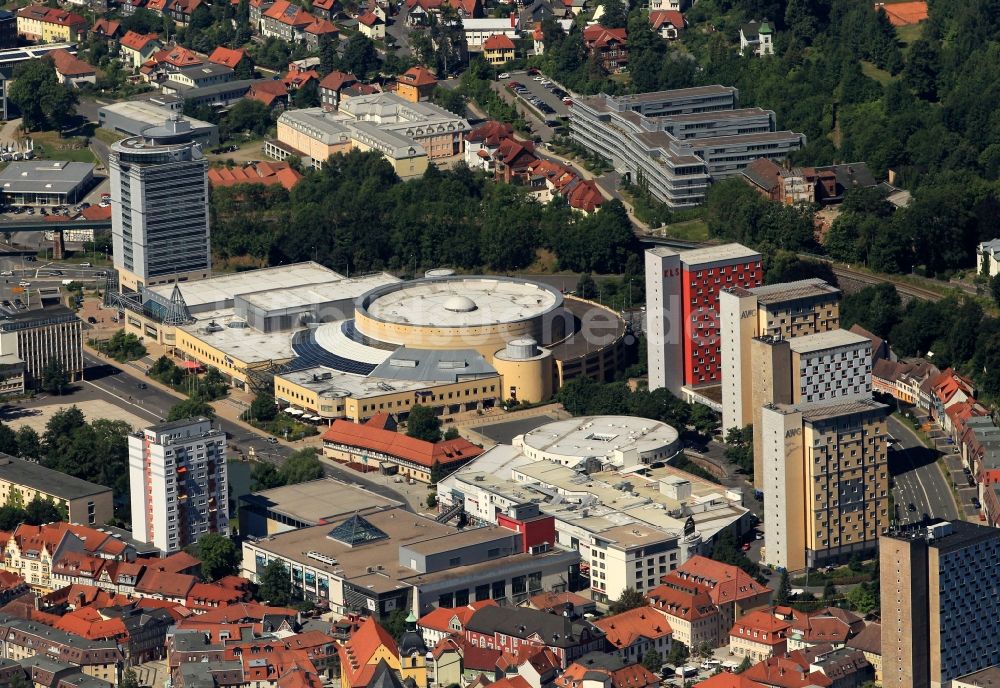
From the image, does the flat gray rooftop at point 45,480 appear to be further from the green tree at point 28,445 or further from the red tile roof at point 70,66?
the red tile roof at point 70,66

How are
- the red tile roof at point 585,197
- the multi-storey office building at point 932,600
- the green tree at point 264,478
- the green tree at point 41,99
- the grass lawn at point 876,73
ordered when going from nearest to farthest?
the multi-storey office building at point 932,600
the green tree at point 264,478
the red tile roof at point 585,197
the grass lawn at point 876,73
the green tree at point 41,99

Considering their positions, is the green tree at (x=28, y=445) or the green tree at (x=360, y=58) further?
the green tree at (x=360, y=58)

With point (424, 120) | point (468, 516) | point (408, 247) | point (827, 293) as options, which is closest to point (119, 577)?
point (468, 516)

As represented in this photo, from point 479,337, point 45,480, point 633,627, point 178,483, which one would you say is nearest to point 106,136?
point 479,337

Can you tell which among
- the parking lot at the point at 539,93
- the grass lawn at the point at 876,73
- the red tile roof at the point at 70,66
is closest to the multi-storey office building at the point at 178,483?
the grass lawn at the point at 876,73

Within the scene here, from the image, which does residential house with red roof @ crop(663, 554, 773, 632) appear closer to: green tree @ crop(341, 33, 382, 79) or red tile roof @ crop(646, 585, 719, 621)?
red tile roof @ crop(646, 585, 719, 621)
